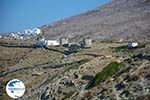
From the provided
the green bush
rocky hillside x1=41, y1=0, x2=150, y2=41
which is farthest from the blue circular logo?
rocky hillside x1=41, y1=0, x2=150, y2=41

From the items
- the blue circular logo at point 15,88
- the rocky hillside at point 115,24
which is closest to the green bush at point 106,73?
the blue circular logo at point 15,88

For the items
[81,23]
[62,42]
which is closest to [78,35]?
[81,23]

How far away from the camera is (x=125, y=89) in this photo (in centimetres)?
2350

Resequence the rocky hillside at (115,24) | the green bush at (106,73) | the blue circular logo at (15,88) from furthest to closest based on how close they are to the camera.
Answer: the rocky hillside at (115,24), the green bush at (106,73), the blue circular logo at (15,88)

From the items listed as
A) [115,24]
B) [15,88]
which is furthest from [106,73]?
[115,24]

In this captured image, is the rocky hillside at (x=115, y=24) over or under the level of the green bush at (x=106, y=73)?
over

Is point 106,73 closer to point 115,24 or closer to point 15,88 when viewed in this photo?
point 15,88

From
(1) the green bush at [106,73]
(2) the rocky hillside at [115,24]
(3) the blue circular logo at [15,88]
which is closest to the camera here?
(3) the blue circular logo at [15,88]

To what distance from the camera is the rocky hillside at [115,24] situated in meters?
124

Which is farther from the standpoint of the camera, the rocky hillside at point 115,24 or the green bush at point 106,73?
the rocky hillside at point 115,24

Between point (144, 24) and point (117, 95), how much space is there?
353 feet

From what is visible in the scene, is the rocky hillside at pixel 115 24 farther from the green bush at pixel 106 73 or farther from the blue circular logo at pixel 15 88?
the blue circular logo at pixel 15 88

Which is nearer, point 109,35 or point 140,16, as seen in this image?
point 109,35

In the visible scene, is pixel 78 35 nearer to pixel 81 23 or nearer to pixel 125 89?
pixel 81 23
